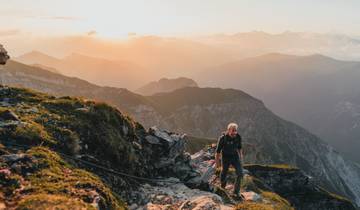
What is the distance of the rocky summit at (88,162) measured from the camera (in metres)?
14.2

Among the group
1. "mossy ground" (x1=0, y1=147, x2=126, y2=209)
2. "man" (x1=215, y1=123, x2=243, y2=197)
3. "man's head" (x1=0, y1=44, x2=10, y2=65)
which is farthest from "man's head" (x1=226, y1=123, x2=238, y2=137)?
"man's head" (x1=0, y1=44, x2=10, y2=65)

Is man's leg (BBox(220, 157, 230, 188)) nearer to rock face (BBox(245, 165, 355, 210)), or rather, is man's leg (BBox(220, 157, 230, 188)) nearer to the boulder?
the boulder

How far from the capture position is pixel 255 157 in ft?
595

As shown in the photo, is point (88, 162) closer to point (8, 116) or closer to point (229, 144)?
point (8, 116)

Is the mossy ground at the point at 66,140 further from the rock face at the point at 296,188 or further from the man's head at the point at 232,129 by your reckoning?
the rock face at the point at 296,188

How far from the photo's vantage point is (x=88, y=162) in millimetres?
19828

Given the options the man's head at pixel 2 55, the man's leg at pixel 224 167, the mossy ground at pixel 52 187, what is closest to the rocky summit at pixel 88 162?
the mossy ground at pixel 52 187

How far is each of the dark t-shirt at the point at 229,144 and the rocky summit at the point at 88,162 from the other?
2609 mm

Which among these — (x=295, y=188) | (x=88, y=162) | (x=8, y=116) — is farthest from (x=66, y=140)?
(x=295, y=188)

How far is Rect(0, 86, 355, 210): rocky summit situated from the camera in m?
14.2

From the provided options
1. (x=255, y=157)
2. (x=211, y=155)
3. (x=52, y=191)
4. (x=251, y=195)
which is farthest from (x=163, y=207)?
(x=255, y=157)

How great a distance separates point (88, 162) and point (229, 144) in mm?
7813

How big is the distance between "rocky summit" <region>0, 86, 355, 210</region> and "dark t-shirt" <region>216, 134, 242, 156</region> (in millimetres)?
2609

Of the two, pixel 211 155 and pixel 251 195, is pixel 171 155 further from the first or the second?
pixel 211 155
